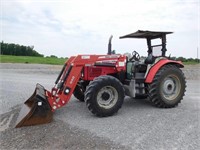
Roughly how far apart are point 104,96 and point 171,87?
210cm

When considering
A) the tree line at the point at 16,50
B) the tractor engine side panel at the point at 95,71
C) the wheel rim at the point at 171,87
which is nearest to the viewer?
the tractor engine side panel at the point at 95,71

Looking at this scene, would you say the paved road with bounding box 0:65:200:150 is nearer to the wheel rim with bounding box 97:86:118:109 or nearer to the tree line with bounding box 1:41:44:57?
the wheel rim with bounding box 97:86:118:109

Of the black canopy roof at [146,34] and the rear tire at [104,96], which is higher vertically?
the black canopy roof at [146,34]

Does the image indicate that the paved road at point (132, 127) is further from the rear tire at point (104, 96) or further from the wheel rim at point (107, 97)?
the wheel rim at point (107, 97)

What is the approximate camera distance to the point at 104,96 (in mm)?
5738

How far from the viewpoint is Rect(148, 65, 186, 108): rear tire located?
249 inches

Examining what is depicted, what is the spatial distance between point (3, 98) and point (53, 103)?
3.36 meters

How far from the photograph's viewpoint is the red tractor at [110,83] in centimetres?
546

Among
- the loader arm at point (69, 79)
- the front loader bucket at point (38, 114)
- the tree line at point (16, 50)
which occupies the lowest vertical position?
the front loader bucket at point (38, 114)

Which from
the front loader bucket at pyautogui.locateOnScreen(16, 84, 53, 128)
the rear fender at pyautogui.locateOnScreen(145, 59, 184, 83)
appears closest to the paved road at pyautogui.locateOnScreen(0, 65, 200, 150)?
the front loader bucket at pyautogui.locateOnScreen(16, 84, 53, 128)

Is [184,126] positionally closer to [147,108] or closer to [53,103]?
[147,108]

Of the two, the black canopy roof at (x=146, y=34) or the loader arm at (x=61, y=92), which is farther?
the black canopy roof at (x=146, y=34)

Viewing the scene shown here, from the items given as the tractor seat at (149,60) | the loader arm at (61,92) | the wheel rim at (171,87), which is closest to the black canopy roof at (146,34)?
the tractor seat at (149,60)

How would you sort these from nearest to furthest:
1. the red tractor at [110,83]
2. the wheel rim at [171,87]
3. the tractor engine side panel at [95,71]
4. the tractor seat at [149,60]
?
the red tractor at [110,83] → the tractor engine side panel at [95,71] → the wheel rim at [171,87] → the tractor seat at [149,60]
